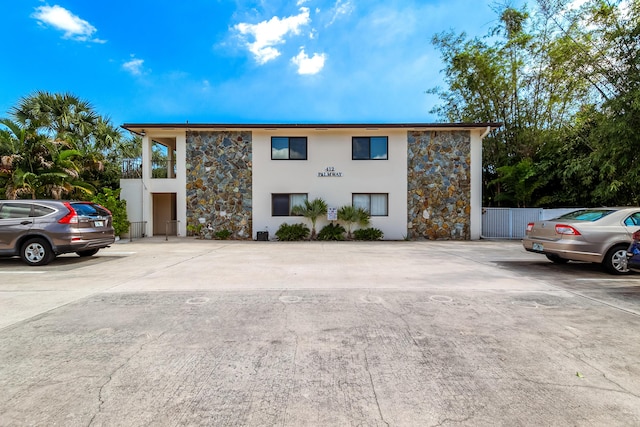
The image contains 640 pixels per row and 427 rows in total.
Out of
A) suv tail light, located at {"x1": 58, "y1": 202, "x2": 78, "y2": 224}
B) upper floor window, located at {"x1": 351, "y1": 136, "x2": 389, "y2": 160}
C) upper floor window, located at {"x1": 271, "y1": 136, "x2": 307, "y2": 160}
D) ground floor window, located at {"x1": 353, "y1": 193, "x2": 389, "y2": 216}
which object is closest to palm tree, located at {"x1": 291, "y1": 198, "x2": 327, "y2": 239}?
ground floor window, located at {"x1": 353, "y1": 193, "x2": 389, "y2": 216}

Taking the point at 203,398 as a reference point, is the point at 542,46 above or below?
above

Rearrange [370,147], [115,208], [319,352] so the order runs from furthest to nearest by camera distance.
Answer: [370,147] < [115,208] < [319,352]

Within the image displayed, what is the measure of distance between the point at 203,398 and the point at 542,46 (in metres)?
20.0

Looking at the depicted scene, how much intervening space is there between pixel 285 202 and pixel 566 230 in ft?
37.2

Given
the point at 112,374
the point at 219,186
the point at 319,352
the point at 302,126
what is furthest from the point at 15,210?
the point at 302,126

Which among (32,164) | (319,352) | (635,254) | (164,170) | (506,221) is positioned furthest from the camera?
(164,170)

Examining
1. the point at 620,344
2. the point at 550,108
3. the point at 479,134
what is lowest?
the point at 620,344

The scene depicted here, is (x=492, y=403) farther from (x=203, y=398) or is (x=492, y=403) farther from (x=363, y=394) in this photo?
(x=203, y=398)

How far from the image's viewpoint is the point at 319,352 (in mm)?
3213

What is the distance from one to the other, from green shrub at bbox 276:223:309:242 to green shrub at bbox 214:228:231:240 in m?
2.50

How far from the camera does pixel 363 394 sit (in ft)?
8.16

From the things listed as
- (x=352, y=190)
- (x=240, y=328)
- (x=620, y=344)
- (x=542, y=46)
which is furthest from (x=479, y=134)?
(x=240, y=328)

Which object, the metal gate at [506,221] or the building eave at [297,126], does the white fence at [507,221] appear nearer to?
the metal gate at [506,221]

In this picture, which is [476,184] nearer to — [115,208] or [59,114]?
Answer: [115,208]
